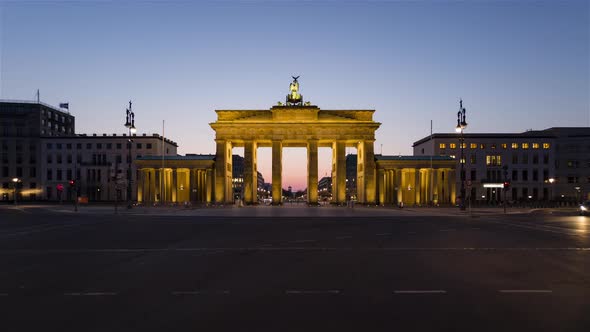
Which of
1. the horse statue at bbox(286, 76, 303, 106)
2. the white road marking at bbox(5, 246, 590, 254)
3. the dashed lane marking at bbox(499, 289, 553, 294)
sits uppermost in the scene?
the horse statue at bbox(286, 76, 303, 106)

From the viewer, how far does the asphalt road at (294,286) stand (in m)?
8.03

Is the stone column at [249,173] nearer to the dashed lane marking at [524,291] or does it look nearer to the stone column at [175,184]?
the stone column at [175,184]

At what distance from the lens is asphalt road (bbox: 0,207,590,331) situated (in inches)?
316

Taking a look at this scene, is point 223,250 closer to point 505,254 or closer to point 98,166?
point 505,254

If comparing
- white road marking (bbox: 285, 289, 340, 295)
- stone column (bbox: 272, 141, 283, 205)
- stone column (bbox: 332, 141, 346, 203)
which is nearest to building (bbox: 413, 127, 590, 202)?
stone column (bbox: 332, 141, 346, 203)

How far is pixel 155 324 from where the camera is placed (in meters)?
7.84

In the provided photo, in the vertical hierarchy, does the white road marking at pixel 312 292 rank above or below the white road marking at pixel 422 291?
above

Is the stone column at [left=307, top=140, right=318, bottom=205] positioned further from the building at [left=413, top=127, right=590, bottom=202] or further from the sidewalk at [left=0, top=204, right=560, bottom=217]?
the building at [left=413, top=127, right=590, bottom=202]

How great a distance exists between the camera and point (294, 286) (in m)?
10.9

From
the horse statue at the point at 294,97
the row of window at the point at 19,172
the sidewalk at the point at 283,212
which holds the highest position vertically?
the horse statue at the point at 294,97

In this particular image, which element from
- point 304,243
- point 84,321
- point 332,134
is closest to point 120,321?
point 84,321

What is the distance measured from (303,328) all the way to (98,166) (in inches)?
4108

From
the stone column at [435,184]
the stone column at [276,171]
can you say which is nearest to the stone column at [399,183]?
the stone column at [435,184]

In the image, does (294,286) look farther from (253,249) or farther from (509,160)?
(509,160)
